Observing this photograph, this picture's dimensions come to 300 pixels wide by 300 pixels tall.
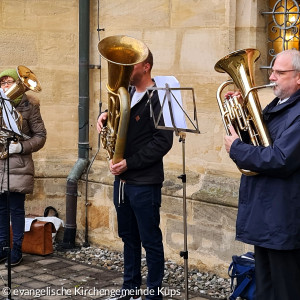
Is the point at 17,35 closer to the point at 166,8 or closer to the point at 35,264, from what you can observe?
the point at 166,8

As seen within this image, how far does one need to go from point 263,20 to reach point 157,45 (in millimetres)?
1116

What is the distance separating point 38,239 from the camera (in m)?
7.33

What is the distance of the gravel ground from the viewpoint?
6.34m

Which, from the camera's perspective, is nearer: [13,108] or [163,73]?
[13,108]

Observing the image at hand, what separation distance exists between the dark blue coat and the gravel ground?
6.09 feet

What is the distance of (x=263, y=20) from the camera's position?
6.67 metres

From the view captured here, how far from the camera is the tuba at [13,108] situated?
590 centimetres

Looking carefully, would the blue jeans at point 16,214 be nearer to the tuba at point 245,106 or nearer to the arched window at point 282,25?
the arched window at point 282,25

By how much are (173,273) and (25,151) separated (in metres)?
1.78

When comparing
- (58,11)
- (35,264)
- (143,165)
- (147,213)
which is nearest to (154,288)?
(147,213)

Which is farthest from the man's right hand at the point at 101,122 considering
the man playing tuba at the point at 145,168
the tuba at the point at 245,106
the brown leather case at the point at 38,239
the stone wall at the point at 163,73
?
the brown leather case at the point at 38,239

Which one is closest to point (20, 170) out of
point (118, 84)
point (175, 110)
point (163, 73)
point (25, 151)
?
point (25, 151)

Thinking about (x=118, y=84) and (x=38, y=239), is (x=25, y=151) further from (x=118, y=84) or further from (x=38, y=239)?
(x=118, y=84)

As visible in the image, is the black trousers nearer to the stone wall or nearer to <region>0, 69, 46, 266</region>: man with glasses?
the stone wall
